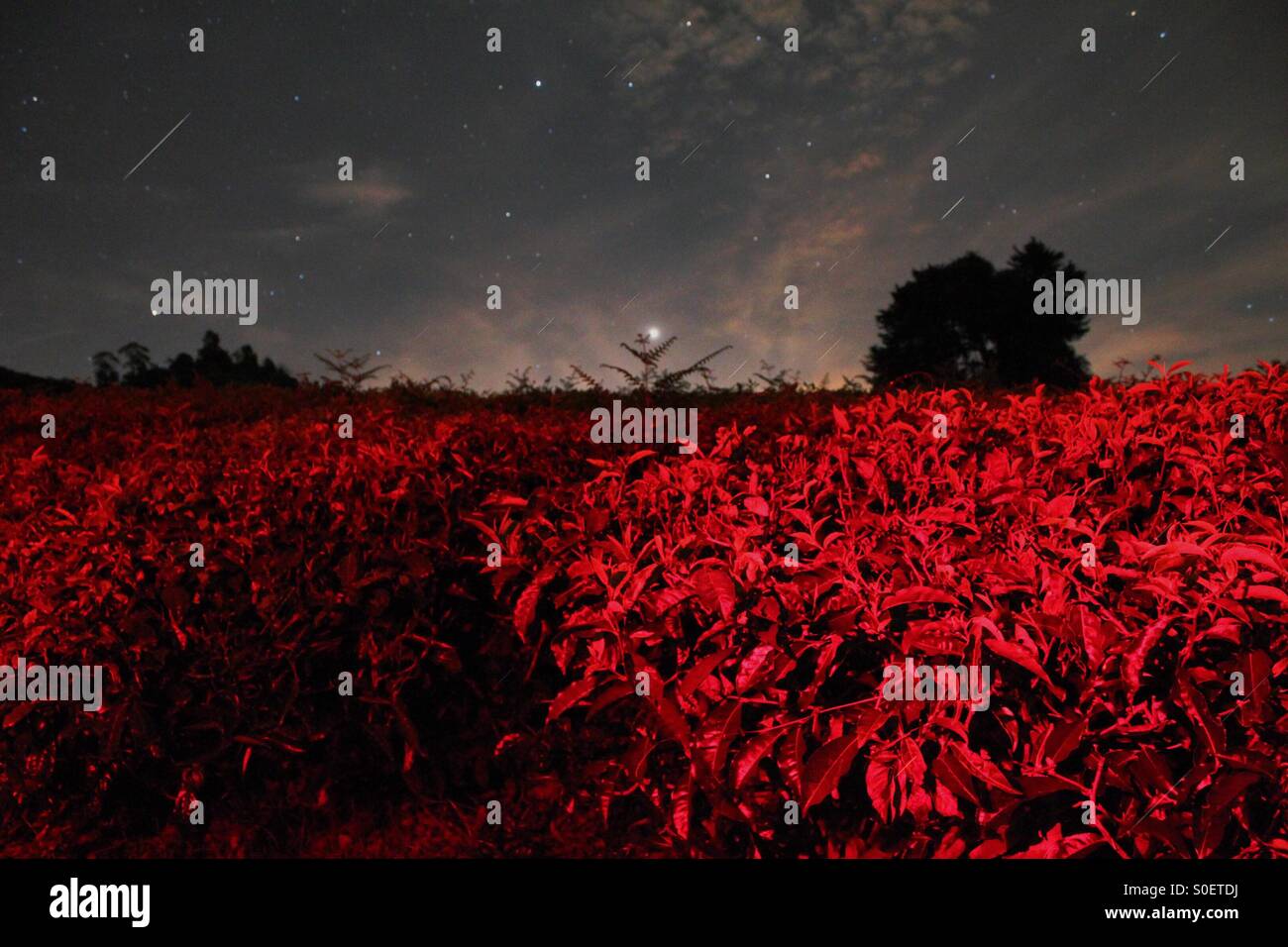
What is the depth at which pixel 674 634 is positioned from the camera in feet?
6.23

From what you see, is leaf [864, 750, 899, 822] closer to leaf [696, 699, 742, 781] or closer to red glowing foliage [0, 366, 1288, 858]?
red glowing foliage [0, 366, 1288, 858]

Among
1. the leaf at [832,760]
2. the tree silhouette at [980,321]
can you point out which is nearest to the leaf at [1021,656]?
the leaf at [832,760]

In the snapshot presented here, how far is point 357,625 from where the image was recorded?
323cm

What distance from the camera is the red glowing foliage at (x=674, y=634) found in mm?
1519

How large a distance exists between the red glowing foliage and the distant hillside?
5.98 meters

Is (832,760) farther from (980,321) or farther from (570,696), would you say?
(980,321)

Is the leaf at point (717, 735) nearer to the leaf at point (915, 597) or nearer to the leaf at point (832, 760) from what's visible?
the leaf at point (832, 760)

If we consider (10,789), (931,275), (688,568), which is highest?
(931,275)

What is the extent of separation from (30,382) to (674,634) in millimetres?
11624

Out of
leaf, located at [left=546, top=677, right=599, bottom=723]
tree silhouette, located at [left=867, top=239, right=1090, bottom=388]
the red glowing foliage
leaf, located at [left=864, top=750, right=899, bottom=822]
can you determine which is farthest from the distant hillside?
tree silhouette, located at [left=867, top=239, right=1090, bottom=388]
